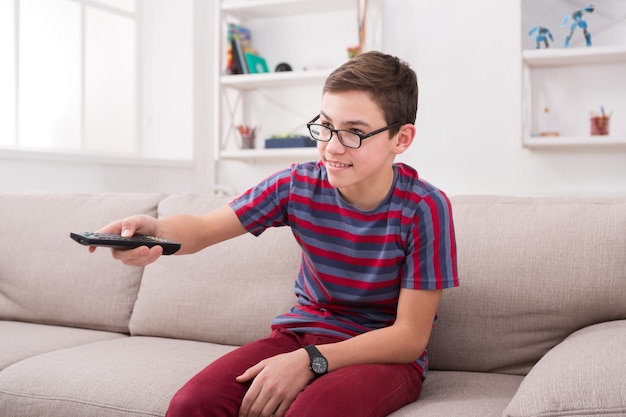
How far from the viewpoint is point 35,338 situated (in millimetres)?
1845

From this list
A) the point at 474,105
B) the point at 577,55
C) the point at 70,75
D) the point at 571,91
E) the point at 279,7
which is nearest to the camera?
the point at 577,55

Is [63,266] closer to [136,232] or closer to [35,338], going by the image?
[35,338]

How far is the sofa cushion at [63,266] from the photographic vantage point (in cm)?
200

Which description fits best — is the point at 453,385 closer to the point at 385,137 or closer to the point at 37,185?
the point at 385,137

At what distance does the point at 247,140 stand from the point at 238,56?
17.9 inches

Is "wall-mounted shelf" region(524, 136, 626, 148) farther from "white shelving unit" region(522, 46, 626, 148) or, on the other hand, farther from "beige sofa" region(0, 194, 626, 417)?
"beige sofa" region(0, 194, 626, 417)

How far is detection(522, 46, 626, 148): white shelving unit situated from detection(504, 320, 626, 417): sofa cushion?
2147mm

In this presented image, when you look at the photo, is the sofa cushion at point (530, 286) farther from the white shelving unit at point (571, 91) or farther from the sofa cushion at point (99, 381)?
the white shelving unit at point (571, 91)

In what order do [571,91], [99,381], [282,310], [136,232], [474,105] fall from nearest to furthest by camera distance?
[136,232]
[99,381]
[282,310]
[571,91]
[474,105]

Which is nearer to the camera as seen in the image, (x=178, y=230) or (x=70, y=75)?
(x=178, y=230)

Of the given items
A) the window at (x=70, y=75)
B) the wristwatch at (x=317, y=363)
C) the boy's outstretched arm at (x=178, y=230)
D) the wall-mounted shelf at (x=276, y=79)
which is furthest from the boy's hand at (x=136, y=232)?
the wall-mounted shelf at (x=276, y=79)

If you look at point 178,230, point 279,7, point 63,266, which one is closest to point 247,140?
point 279,7

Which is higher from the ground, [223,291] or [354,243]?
[354,243]

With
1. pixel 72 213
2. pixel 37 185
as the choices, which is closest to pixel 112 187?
pixel 37 185
